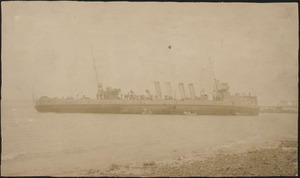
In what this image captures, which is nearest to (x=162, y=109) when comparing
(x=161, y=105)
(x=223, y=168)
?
(x=161, y=105)

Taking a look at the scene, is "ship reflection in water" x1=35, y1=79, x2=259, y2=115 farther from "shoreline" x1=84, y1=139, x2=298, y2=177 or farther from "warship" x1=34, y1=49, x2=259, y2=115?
"shoreline" x1=84, y1=139, x2=298, y2=177

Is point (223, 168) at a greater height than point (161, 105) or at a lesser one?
lesser

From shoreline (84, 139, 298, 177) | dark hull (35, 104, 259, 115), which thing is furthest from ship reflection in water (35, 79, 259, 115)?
shoreline (84, 139, 298, 177)

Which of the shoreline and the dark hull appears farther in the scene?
the dark hull

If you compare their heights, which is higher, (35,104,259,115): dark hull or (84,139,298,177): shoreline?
(35,104,259,115): dark hull

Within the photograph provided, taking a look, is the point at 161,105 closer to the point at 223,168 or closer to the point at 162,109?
the point at 162,109

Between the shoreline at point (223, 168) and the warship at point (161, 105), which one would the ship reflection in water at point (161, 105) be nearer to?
the warship at point (161, 105)

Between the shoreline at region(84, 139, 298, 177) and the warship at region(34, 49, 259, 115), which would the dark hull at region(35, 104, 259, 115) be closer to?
the warship at region(34, 49, 259, 115)

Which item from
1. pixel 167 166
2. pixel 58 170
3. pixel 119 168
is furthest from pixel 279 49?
pixel 58 170

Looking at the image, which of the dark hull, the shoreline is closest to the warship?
the dark hull

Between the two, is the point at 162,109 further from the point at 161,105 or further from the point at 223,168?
the point at 223,168

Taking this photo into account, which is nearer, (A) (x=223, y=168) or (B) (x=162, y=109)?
(A) (x=223, y=168)

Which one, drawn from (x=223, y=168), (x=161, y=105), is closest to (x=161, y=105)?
(x=161, y=105)
